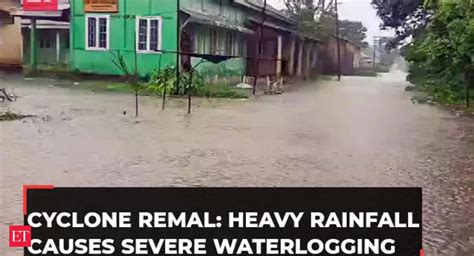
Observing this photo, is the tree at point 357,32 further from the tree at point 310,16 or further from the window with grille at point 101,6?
the window with grille at point 101,6

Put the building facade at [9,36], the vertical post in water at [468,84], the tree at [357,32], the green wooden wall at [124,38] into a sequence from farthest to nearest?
the tree at [357,32]
the green wooden wall at [124,38]
the building facade at [9,36]
the vertical post in water at [468,84]

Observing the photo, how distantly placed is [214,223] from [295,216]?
0.45m

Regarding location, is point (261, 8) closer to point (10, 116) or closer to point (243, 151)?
point (10, 116)

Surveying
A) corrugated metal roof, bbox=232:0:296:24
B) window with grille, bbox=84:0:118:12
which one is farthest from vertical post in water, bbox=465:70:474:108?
window with grille, bbox=84:0:118:12

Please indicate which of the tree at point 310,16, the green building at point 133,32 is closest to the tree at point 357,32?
the tree at point 310,16

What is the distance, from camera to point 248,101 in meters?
18.2

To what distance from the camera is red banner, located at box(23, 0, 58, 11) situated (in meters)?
22.0

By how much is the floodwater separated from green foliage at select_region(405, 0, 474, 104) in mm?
2599

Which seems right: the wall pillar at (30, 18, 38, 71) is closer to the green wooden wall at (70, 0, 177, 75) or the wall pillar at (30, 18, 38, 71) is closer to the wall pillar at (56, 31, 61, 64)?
the wall pillar at (56, 31, 61, 64)

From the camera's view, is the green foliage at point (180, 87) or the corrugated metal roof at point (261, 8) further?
the corrugated metal roof at point (261, 8)

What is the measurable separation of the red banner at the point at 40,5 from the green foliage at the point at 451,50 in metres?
12.2

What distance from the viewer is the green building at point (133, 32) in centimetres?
2189

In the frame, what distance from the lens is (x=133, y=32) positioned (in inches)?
873

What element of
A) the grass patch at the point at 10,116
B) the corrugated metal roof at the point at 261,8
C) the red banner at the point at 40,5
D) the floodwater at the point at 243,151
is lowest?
the floodwater at the point at 243,151
